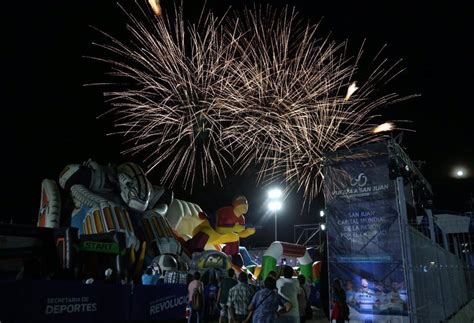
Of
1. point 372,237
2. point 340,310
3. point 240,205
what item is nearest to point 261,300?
point 340,310

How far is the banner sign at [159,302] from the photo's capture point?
30.2 ft

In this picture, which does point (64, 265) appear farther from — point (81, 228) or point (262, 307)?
point (262, 307)

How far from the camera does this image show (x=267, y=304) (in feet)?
20.0

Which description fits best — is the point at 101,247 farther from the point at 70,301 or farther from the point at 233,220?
the point at 233,220

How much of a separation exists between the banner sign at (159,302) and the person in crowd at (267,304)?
3.86 metres

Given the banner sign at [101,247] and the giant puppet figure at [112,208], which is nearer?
the banner sign at [101,247]

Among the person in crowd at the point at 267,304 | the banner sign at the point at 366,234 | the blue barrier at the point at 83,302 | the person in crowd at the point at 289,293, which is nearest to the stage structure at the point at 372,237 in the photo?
the banner sign at the point at 366,234

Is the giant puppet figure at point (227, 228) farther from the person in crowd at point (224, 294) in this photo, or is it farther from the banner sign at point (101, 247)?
Result: the person in crowd at point (224, 294)

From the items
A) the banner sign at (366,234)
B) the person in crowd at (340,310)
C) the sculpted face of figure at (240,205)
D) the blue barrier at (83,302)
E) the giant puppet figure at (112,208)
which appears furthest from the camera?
the sculpted face of figure at (240,205)

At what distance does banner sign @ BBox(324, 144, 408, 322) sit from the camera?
9.38 meters

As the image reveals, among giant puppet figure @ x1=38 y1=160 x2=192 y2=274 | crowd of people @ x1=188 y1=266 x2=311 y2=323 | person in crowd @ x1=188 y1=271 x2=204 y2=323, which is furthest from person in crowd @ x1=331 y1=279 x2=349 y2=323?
giant puppet figure @ x1=38 y1=160 x2=192 y2=274

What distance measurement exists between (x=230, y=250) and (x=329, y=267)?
12.5m

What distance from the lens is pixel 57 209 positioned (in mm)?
17312

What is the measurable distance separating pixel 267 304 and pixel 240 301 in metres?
1.35
